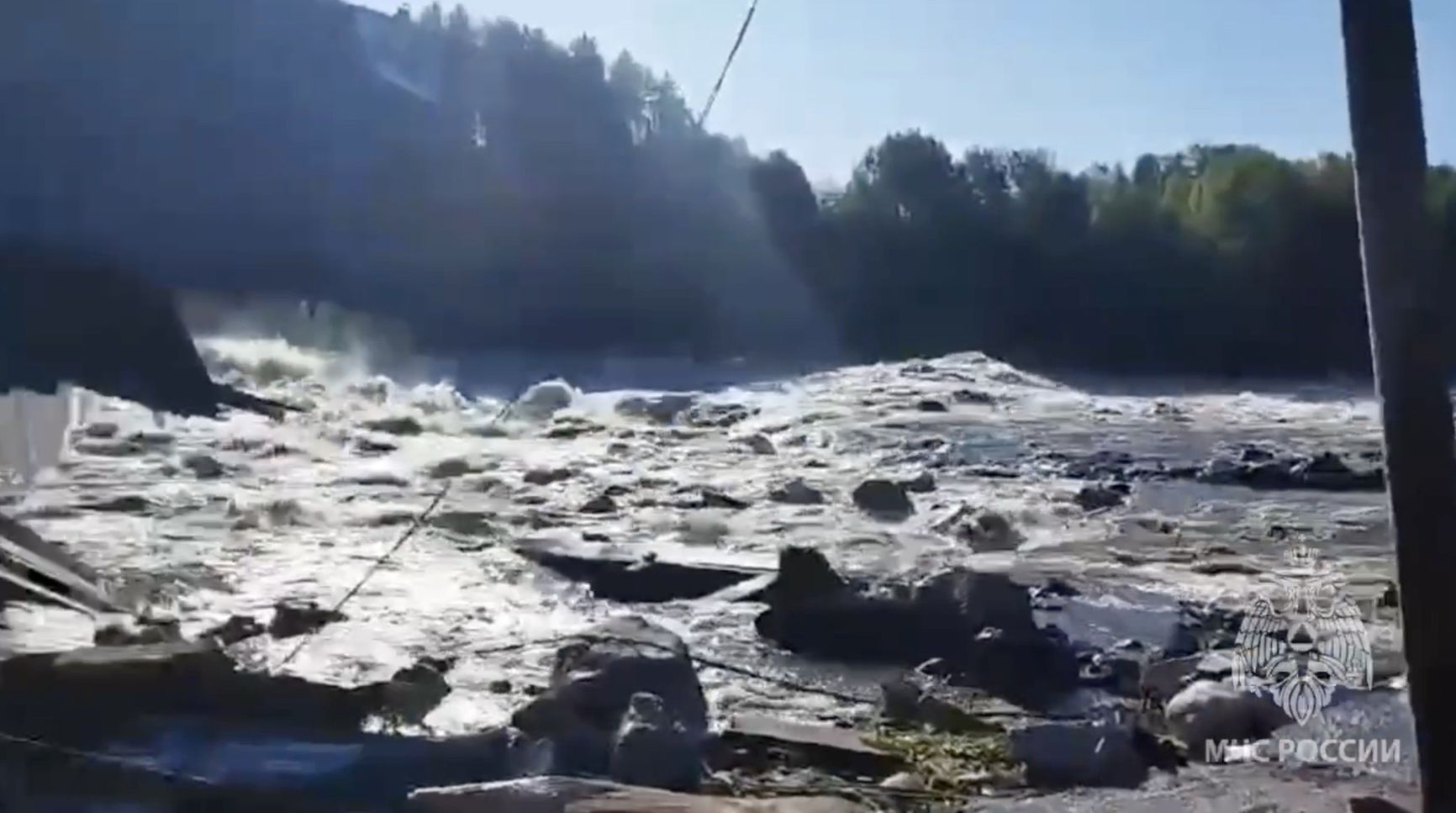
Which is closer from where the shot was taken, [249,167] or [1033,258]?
[249,167]

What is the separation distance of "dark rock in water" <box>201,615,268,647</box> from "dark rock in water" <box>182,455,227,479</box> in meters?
6.58

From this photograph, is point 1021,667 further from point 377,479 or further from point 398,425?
point 398,425

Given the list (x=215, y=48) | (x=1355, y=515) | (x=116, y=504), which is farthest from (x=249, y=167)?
(x=1355, y=515)

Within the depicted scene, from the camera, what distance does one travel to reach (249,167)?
635 centimetres

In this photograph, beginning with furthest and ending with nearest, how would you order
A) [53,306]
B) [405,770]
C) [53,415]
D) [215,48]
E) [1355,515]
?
[1355,515] < [53,415] < [215,48] < [53,306] < [405,770]

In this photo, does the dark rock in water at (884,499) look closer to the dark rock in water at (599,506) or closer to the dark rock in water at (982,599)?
the dark rock in water at (599,506)

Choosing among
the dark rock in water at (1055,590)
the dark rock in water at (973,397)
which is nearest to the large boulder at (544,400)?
the dark rock in water at (973,397)

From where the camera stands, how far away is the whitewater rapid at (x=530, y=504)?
653 centimetres

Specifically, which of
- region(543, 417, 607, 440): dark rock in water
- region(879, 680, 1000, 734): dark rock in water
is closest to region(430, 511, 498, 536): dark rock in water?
region(879, 680, 1000, 734): dark rock in water

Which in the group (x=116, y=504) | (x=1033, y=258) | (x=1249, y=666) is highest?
(x=1033, y=258)

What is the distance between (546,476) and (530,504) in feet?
6.76

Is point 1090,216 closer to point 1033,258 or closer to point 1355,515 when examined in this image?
point 1033,258

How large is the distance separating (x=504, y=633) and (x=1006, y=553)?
3952 millimetres

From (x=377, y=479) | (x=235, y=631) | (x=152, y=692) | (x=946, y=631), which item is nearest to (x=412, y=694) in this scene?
(x=152, y=692)
